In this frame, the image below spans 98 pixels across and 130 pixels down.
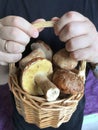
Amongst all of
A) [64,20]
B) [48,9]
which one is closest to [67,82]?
[64,20]

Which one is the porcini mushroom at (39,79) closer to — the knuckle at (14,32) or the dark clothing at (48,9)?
the knuckle at (14,32)

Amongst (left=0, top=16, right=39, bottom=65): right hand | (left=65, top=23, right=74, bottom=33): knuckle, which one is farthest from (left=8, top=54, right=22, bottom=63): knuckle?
(left=65, top=23, right=74, bottom=33): knuckle

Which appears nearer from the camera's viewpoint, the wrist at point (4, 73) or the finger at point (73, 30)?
the finger at point (73, 30)

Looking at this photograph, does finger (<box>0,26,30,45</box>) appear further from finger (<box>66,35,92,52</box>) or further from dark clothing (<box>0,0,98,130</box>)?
dark clothing (<box>0,0,98,130</box>)

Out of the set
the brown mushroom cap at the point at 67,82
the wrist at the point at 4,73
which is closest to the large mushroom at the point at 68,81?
the brown mushroom cap at the point at 67,82

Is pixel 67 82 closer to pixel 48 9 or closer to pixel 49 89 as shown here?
pixel 49 89

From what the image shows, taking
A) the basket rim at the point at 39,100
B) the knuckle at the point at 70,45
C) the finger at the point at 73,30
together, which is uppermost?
the finger at the point at 73,30
